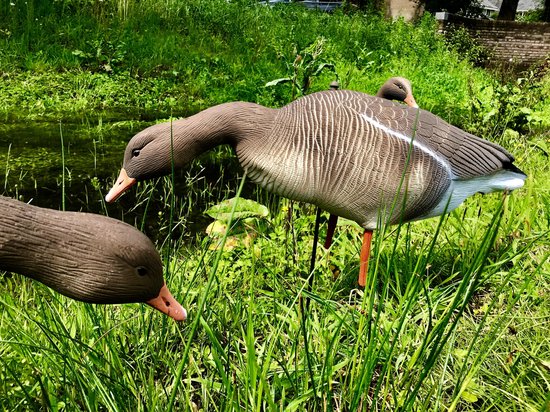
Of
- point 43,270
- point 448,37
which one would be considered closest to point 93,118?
point 43,270

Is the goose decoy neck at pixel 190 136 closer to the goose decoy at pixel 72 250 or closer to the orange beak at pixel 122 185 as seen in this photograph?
the orange beak at pixel 122 185

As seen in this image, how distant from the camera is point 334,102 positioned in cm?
159

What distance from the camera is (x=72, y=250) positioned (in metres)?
0.91

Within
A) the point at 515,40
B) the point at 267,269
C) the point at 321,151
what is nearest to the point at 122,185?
the point at 267,269

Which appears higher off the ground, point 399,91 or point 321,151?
point 399,91

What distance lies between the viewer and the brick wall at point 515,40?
12516 millimetres

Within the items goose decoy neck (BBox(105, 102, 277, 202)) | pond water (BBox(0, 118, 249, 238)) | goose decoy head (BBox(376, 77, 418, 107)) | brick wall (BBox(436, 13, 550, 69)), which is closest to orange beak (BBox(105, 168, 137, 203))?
goose decoy neck (BBox(105, 102, 277, 202))

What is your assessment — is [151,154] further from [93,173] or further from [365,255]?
[93,173]

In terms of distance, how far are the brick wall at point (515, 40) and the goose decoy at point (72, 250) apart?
13530 millimetres

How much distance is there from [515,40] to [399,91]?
12.6m

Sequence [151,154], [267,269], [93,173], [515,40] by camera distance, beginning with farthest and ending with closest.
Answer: [515,40]
[93,173]
[267,269]
[151,154]

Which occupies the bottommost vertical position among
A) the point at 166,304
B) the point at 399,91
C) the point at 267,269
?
the point at 267,269

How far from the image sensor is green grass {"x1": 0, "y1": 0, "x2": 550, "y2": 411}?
1.19 meters

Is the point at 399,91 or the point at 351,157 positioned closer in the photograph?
the point at 351,157
